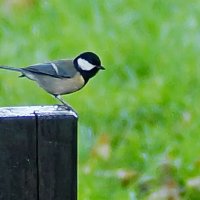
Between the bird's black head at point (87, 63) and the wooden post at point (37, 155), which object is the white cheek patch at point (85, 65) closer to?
the bird's black head at point (87, 63)

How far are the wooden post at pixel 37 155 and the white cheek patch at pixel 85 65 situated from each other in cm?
79

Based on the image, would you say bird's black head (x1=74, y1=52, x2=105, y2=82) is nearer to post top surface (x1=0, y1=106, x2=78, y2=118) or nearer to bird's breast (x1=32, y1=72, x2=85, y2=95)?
bird's breast (x1=32, y1=72, x2=85, y2=95)

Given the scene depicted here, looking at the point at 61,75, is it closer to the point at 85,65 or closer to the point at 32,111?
the point at 85,65

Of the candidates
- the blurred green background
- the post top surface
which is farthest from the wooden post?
the blurred green background

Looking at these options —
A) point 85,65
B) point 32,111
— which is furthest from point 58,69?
point 32,111

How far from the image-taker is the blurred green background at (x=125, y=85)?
4180 millimetres

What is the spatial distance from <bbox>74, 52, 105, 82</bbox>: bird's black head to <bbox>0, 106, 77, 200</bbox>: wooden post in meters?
0.74

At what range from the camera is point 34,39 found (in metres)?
5.53

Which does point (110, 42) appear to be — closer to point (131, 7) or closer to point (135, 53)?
point (135, 53)

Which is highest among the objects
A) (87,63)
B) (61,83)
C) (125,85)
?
(87,63)

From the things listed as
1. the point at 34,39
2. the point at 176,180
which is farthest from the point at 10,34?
the point at 176,180

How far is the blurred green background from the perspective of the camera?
4180 mm

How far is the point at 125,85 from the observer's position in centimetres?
517

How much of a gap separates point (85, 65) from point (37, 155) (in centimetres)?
94
